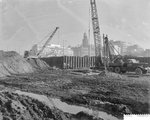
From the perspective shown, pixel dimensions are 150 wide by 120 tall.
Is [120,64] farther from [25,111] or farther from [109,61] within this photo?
[25,111]

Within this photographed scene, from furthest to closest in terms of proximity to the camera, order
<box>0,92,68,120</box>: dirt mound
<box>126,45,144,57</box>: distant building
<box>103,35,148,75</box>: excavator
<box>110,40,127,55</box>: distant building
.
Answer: <box>126,45,144,57</box>: distant building → <box>110,40,127,55</box>: distant building → <box>103,35,148,75</box>: excavator → <box>0,92,68,120</box>: dirt mound

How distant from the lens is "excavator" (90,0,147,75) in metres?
→ 20.6

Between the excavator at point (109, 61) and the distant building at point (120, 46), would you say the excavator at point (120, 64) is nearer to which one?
the excavator at point (109, 61)

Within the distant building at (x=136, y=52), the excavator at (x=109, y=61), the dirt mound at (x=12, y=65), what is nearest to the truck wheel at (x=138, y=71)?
the excavator at (x=109, y=61)

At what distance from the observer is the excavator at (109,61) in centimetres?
2057

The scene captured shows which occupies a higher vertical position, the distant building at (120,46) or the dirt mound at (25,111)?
the distant building at (120,46)

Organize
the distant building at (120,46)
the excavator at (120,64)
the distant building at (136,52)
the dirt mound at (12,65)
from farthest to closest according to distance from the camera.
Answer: the distant building at (136,52), the distant building at (120,46), the excavator at (120,64), the dirt mound at (12,65)

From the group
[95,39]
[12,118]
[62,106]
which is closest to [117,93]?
[62,106]

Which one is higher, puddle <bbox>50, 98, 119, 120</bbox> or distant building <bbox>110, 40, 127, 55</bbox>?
distant building <bbox>110, 40, 127, 55</bbox>

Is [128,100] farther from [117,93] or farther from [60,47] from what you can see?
[60,47]

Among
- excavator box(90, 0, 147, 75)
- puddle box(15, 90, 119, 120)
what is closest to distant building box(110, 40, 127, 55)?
excavator box(90, 0, 147, 75)

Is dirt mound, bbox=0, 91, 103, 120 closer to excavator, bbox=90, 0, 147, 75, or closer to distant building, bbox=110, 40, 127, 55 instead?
excavator, bbox=90, 0, 147, 75

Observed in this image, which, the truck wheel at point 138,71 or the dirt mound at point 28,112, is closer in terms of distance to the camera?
the dirt mound at point 28,112

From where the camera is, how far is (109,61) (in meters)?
23.9
